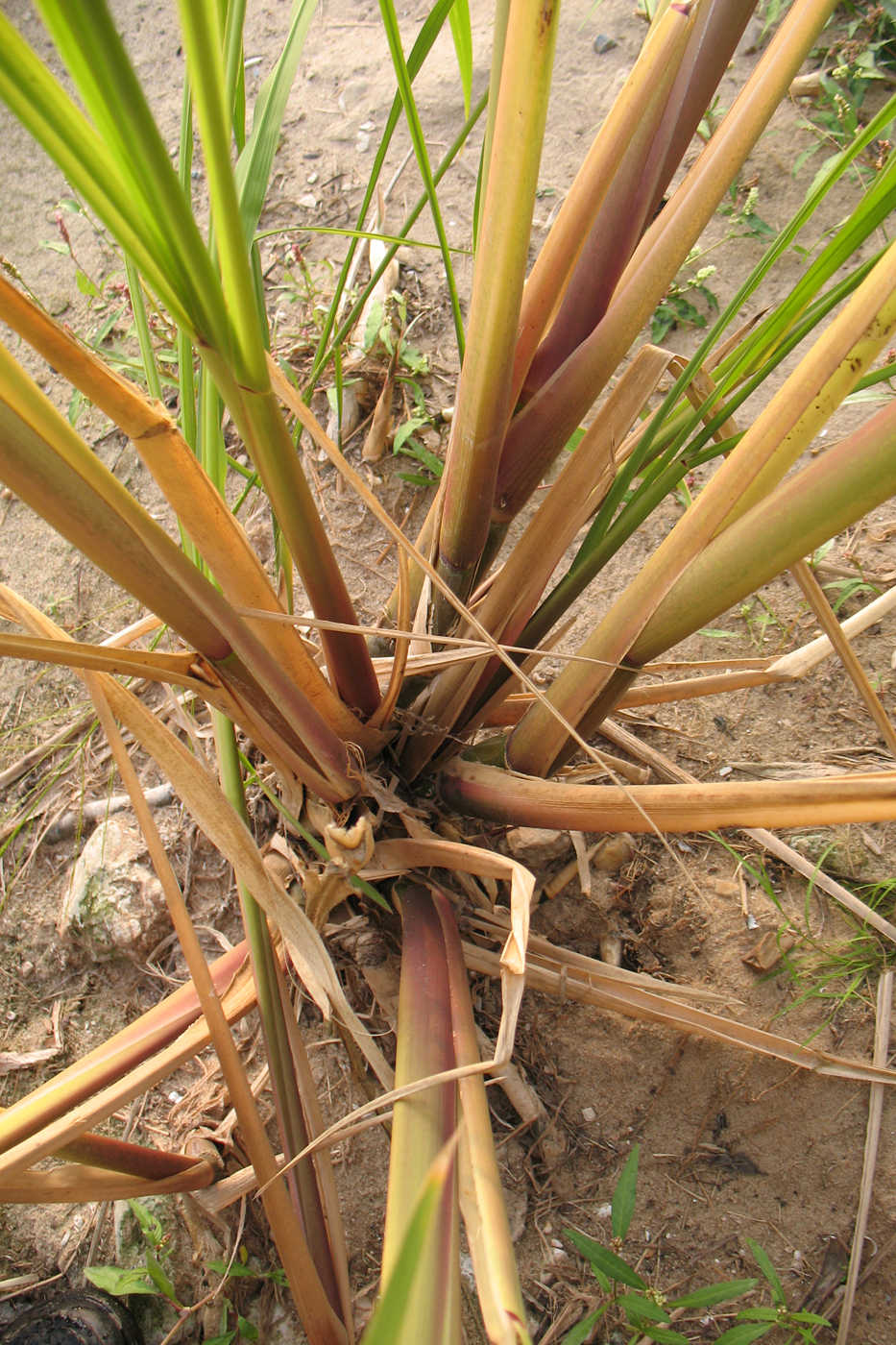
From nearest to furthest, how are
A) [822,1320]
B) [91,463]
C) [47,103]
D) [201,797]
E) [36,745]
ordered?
[47,103] → [91,463] → [201,797] → [822,1320] → [36,745]

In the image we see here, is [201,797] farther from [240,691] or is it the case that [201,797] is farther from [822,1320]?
[822,1320]

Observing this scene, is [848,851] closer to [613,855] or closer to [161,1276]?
[613,855]

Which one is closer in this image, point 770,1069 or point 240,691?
point 240,691

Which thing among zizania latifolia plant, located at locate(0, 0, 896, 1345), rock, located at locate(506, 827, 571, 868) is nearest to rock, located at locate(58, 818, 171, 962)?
zizania latifolia plant, located at locate(0, 0, 896, 1345)

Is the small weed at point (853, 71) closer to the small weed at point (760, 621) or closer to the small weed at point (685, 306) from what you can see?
the small weed at point (685, 306)

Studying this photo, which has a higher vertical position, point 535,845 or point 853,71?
point 853,71

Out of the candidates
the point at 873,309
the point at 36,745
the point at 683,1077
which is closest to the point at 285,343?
the point at 36,745

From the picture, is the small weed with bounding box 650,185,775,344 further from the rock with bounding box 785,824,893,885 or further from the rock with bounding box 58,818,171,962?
the rock with bounding box 58,818,171,962

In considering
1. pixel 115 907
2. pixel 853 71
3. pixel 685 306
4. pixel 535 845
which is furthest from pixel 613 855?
pixel 853 71

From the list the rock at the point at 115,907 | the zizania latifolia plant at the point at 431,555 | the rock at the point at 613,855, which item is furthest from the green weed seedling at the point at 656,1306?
the rock at the point at 115,907
